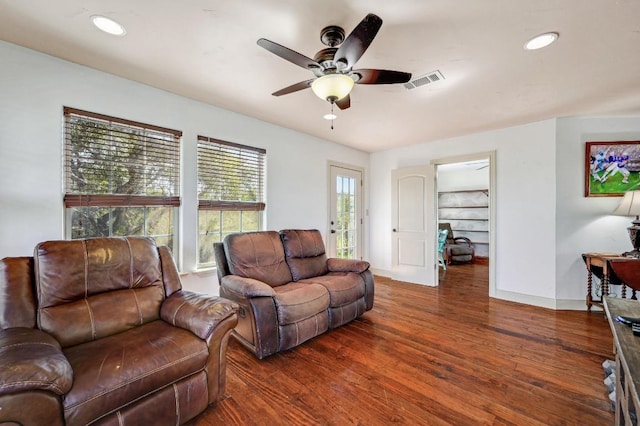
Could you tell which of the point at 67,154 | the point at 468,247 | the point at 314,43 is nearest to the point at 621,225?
the point at 468,247

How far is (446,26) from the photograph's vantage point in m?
1.74

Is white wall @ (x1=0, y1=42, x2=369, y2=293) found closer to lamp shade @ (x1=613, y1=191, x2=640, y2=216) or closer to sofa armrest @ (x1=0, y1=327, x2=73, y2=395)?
sofa armrest @ (x1=0, y1=327, x2=73, y2=395)

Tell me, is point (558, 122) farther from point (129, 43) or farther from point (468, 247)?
point (129, 43)

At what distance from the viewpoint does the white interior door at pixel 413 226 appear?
14.7 feet

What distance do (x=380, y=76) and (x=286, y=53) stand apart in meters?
0.66

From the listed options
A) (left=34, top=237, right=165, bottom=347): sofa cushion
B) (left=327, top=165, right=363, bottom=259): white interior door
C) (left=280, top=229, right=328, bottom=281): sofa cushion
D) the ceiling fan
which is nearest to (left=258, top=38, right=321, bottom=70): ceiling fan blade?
the ceiling fan

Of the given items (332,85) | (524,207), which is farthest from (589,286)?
(332,85)

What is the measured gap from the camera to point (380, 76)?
183 cm

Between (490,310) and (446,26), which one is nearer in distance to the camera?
(446,26)

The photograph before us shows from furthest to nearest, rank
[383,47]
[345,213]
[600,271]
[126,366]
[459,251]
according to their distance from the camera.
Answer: [459,251] → [345,213] → [600,271] → [383,47] → [126,366]

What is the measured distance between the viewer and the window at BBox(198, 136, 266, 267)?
9.90 feet

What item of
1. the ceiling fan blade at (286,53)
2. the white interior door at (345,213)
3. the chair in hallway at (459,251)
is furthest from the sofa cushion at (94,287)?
the chair in hallway at (459,251)

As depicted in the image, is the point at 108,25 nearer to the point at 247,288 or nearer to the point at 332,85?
the point at 332,85

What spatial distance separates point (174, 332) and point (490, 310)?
3535 millimetres
